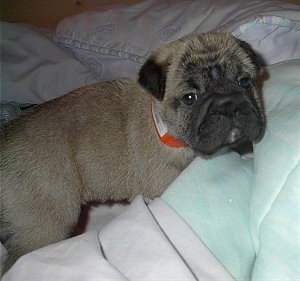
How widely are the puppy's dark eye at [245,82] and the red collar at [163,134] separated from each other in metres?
0.26

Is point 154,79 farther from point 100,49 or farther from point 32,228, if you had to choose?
point 100,49

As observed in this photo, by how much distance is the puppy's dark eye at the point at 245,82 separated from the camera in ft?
4.73

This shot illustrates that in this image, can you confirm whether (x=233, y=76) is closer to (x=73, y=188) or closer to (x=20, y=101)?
(x=73, y=188)

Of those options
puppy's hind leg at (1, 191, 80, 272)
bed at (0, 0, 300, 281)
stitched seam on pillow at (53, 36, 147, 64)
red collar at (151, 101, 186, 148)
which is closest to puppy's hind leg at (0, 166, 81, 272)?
puppy's hind leg at (1, 191, 80, 272)

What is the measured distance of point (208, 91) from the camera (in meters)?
1.39

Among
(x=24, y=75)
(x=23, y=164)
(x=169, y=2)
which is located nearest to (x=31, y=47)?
(x=24, y=75)

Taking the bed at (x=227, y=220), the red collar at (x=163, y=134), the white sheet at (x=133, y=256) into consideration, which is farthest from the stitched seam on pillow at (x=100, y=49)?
the white sheet at (x=133, y=256)

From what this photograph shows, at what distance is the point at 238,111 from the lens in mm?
1335

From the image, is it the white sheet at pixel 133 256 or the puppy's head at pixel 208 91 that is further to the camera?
the puppy's head at pixel 208 91

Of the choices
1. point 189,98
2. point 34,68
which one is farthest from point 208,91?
point 34,68

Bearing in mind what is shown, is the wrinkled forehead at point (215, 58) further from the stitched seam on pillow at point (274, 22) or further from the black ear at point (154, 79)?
the stitched seam on pillow at point (274, 22)

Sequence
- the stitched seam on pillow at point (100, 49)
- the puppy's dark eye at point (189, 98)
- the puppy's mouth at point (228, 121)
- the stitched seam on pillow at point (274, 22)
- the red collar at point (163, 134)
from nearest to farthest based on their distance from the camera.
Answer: the puppy's mouth at point (228, 121) → the puppy's dark eye at point (189, 98) → the red collar at point (163, 134) → the stitched seam on pillow at point (274, 22) → the stitched seam on pillow at point (100, 49)

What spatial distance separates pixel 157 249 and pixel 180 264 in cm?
6

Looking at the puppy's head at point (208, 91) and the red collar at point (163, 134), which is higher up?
the puppy's head at point (208, 91)
